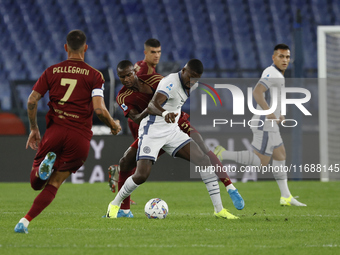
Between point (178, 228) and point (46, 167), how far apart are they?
1.30 metres

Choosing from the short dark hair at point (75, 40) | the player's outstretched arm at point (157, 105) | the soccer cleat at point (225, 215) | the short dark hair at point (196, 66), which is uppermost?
the short dark hair at point (75, 40)

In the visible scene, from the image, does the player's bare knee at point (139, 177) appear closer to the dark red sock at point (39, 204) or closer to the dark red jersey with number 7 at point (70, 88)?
the dark red jersey with number 7 at point (70, 88)

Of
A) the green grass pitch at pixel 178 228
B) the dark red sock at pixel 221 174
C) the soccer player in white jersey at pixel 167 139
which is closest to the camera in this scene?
the green grass pitch at pixel 178 228

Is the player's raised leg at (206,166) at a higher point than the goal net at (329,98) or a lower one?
higher

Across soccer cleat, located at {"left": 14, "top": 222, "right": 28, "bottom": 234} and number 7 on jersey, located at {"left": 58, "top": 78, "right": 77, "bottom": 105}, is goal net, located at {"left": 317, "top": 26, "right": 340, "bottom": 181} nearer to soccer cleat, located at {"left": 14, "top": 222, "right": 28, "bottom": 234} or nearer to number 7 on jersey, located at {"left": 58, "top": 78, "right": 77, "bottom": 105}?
number 7 on jersey, located at {"left": 58, "top": 78, "right": 77, "bottom": 105}

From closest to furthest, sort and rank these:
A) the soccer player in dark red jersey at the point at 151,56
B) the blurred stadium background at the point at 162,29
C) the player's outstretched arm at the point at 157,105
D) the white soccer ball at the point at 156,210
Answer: the player's outstretched arm at the point at 157,105
the white soccer ball at the point at 156,210
the soccer player in dark red jersey at the point at 151,56
the blurred stadium background at the point at 162,29

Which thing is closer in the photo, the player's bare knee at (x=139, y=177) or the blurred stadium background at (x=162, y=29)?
the player's bare knee at (x=139, y=177)

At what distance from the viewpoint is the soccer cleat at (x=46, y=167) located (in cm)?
455

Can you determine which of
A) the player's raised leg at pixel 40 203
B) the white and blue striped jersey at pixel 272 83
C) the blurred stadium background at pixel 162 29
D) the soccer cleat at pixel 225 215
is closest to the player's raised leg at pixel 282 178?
the white and blue striped jersey at pixel 272 83

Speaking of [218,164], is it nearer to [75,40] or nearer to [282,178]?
[282,178]

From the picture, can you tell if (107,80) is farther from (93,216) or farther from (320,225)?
(320,225)

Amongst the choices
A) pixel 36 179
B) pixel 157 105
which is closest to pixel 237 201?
pixel 157 105

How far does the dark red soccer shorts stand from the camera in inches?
188

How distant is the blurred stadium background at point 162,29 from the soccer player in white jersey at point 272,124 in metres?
8.04
